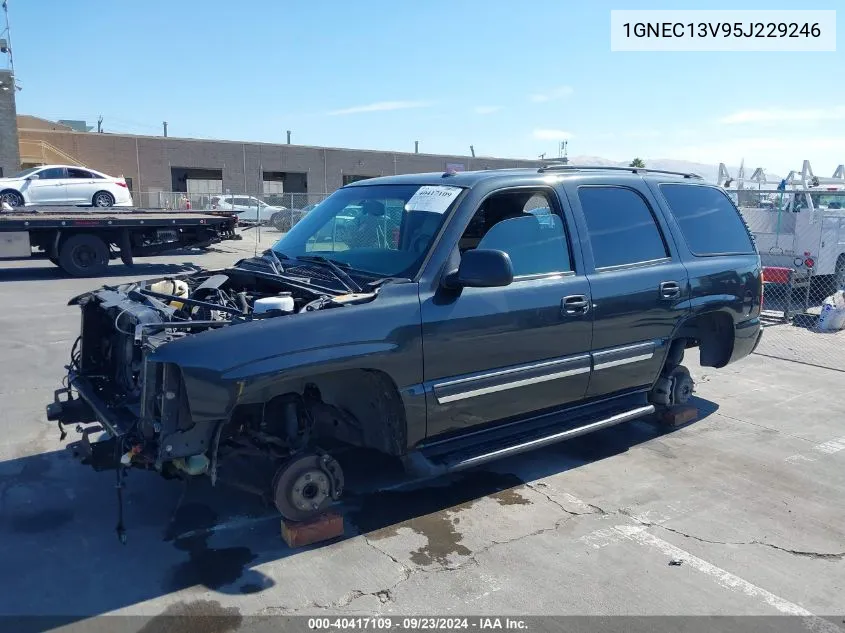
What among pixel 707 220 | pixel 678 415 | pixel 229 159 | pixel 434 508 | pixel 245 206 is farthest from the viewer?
pixel 229 159

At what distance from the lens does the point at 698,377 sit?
768cm

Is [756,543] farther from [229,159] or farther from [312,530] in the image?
[229,159]

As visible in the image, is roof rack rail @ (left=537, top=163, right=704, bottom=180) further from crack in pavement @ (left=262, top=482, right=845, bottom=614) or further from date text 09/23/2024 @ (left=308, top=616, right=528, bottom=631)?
date text 09/23/2024 @ (left=308, top=616, right=528, bottom=631)

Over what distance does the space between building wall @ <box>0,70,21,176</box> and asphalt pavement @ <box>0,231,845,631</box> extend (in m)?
30.6

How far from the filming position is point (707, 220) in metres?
5.75

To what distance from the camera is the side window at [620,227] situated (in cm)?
482

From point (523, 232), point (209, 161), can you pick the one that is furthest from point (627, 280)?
point (209, 161)

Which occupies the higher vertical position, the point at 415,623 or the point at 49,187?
the point at 49,187

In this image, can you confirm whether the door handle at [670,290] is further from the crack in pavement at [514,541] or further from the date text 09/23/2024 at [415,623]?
the date text 09/23/2024 at [415,623]

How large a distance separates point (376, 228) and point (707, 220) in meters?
2.89

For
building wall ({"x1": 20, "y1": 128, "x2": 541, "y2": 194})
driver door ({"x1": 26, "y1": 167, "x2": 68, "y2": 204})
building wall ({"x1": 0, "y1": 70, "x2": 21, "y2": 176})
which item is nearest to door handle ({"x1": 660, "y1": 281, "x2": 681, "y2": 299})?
driver door ({"x1": 26, "y1": 167, "x2": 68, "y2": 204})

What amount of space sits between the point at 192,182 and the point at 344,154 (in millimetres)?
9427

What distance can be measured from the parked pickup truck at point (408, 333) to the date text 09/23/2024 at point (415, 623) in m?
0.77

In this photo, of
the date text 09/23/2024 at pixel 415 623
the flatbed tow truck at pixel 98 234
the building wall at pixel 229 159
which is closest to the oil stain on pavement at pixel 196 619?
the date text 09/23/2024 at pixel 415 623
